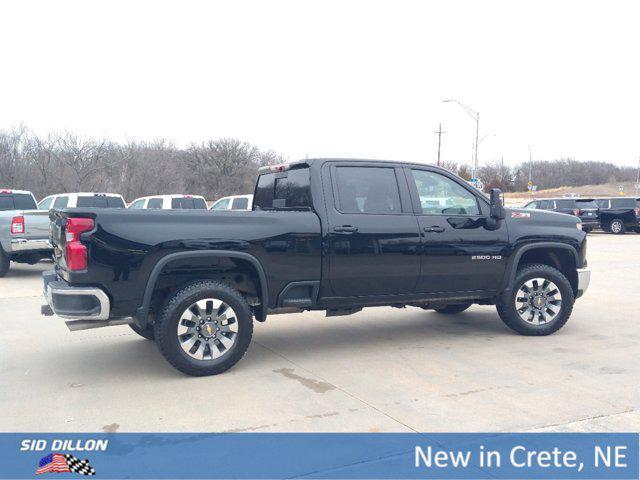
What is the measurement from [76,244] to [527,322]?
197 inches

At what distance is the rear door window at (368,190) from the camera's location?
637cm

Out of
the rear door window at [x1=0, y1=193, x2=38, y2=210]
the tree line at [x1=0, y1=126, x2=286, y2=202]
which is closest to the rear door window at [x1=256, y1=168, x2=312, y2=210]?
the rear door window at [x1=0, y1=193, x2=38, y2=210]

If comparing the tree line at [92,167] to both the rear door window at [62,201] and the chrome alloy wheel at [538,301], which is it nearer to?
the rear door window at [62,201]

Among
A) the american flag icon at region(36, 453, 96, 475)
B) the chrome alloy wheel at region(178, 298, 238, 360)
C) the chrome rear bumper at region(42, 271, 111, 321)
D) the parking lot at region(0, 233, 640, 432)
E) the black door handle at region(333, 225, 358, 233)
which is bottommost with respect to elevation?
the american flag icon at region(36, 453, 96, 475)

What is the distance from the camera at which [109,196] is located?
16016 mm

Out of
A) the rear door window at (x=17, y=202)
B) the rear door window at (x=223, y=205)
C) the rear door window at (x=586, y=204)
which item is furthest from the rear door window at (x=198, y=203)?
the rear door window at (x=586, y=204)

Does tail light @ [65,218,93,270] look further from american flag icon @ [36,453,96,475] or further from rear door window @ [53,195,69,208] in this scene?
rear door window @ [53,195,69,208]

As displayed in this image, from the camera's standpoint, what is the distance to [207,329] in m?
5.60

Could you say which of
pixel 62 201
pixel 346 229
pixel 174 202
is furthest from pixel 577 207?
pixel 346 229

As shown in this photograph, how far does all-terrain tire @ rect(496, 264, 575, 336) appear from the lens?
7109 millimetres

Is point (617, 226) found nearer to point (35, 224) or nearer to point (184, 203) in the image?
Answer: point (184, 203)

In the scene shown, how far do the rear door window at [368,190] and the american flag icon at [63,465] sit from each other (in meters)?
3.40

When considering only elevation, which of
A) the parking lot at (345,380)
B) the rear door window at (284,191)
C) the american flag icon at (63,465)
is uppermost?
the rear door window at (284,191)

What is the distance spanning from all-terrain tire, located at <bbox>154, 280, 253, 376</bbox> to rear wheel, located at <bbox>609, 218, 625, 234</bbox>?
2846 cm
